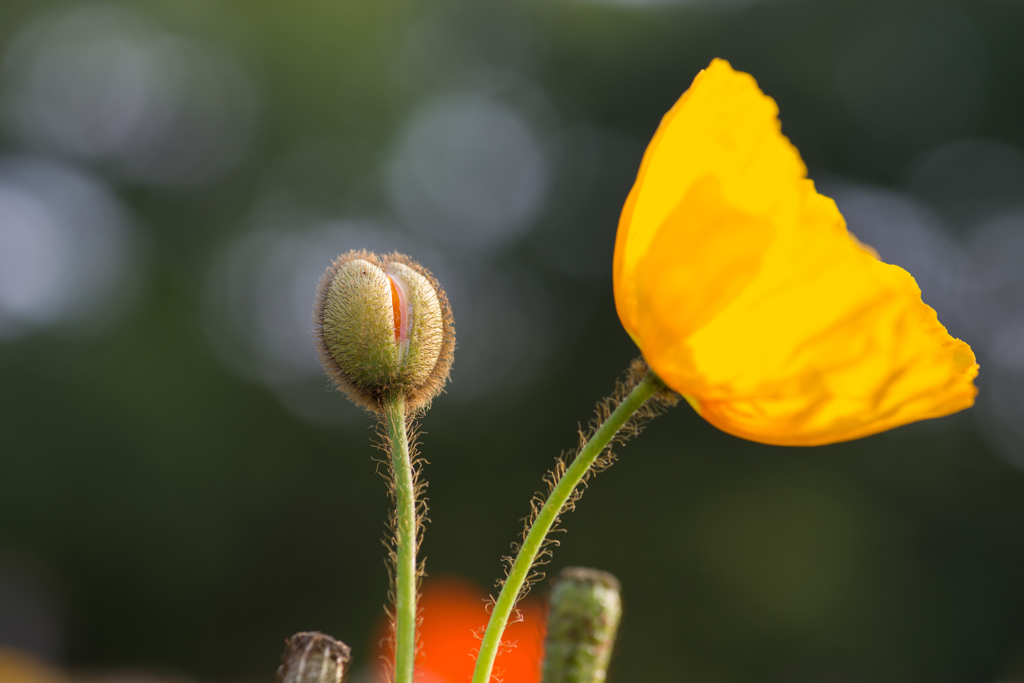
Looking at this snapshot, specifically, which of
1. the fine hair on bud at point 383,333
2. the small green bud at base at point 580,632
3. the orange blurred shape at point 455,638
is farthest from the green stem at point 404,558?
the orange blurred shape at point 455,638

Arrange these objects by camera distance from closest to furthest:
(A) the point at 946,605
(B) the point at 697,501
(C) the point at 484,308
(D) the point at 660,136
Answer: (D) the point at 660,136 → (A) the point at 946,605 → (B) the point at 697,501 → (C) the point at 484,308

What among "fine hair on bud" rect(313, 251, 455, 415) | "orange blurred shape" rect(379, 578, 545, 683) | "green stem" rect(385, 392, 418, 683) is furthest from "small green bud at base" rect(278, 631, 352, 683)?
"orange blurred shape" rect(379, 578, 545, 683)

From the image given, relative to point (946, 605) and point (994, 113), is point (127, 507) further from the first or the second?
point (994, 113)

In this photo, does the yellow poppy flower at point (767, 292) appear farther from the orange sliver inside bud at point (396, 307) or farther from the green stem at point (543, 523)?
the orange sliver inside bud at point (396, 307)

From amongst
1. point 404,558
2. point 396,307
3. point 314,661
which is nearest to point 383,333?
point 396,307

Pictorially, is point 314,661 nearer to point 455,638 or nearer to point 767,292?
point 767,292

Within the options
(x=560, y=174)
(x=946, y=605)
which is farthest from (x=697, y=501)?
(x=560, y=174)
